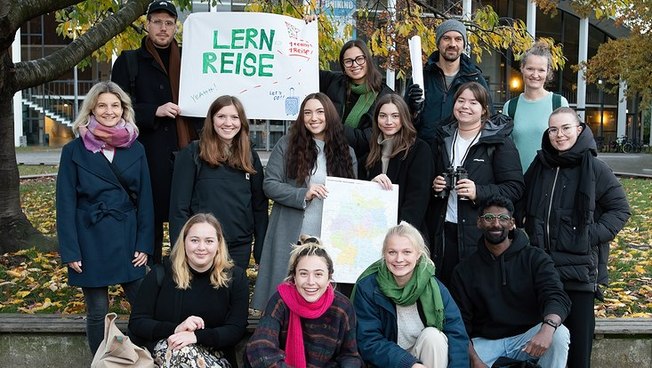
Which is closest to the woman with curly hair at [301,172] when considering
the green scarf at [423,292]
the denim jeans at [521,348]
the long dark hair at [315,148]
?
the long dark hair at [315,148]

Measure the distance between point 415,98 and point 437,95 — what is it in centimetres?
28

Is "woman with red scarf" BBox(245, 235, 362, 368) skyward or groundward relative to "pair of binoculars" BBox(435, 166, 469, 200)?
groundward

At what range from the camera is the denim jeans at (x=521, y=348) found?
4543mm

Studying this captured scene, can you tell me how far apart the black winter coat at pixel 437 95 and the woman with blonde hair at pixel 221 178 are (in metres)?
1.30

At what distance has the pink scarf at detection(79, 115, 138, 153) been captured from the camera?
184 inches

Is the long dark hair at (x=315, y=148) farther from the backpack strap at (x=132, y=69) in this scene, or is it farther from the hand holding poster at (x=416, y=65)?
the backpack strap at (x=132, y=69)

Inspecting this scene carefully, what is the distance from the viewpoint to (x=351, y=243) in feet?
16.6

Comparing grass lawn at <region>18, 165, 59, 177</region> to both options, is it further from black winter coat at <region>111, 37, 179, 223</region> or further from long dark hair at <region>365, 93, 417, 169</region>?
long dark hair at <region>365, 93, 417, 169</region>

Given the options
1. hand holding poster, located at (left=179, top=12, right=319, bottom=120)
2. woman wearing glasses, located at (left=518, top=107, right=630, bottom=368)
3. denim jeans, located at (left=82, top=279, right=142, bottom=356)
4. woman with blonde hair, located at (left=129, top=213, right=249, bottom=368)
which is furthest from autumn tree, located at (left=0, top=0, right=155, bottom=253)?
woman wearing glasses, located at (left=518, top=107, right=630, bottom=368)

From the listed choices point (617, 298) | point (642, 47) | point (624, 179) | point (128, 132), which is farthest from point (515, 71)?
point (128, 132)

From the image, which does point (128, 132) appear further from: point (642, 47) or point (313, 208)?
point (642, 47)

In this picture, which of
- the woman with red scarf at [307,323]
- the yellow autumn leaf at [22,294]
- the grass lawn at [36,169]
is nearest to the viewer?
the woman with red scarf at [307,323]

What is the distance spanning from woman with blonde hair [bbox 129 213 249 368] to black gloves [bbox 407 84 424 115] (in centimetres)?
172

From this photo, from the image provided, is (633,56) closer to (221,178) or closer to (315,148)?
(315,148)
